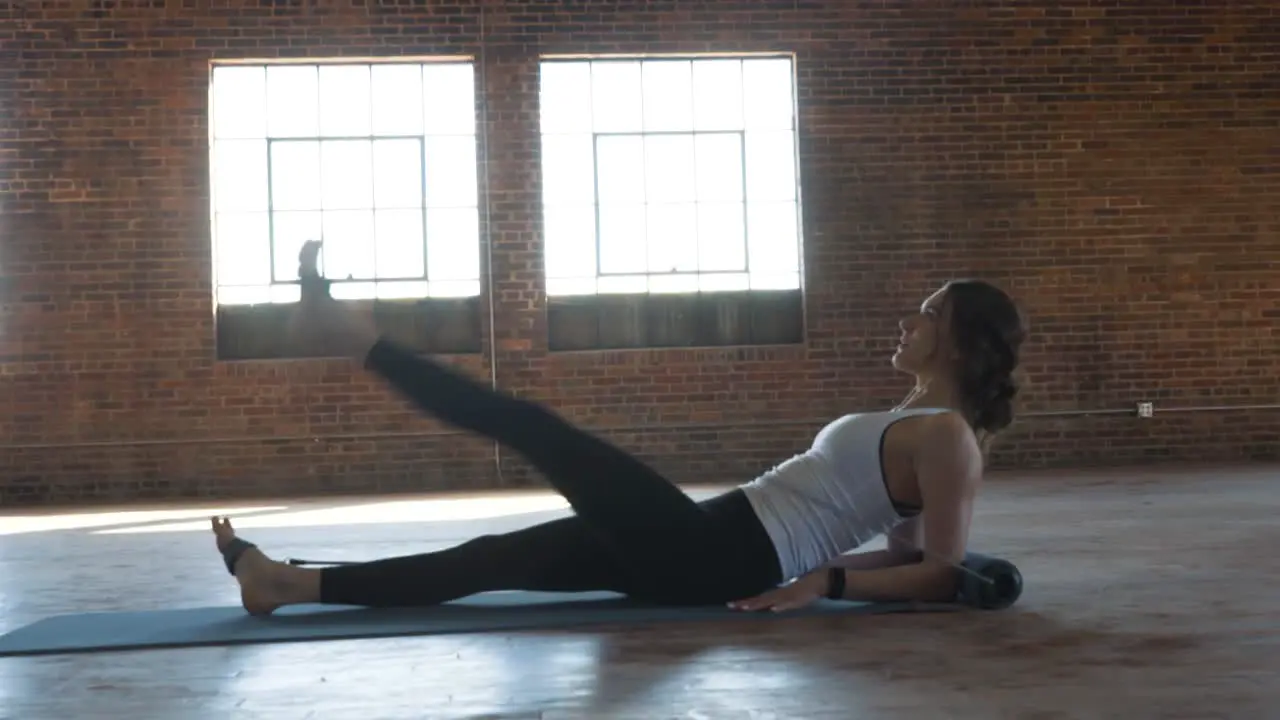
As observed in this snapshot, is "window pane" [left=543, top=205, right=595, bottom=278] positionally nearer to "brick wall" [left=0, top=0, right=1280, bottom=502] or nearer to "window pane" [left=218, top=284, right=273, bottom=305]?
"brick wall" [left=0, top=0, right=1280, bottom=502]

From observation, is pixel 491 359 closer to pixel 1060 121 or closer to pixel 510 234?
pixel 510 234

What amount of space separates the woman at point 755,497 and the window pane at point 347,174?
569cm

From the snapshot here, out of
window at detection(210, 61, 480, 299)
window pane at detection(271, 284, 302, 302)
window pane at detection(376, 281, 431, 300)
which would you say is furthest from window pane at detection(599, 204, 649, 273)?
window pane at detection(271, 284, 302, 302)

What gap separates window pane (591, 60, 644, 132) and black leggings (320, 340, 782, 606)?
19.7ft

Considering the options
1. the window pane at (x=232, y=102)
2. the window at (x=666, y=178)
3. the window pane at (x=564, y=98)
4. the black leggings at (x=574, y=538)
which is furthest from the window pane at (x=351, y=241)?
the black leggings at (x=574, y=538)

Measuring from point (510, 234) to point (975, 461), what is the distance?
6090 mm

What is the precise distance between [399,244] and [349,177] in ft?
1.80

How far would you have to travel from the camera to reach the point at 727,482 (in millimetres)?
8023

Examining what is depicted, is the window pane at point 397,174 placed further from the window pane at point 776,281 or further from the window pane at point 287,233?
the window pane at point 776,281

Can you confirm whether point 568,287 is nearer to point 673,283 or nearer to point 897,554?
point 673,283

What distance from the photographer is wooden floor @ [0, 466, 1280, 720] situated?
6.35ft

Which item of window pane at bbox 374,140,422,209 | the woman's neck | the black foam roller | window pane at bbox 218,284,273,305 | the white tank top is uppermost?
window pane at bbox 374,140,422,209

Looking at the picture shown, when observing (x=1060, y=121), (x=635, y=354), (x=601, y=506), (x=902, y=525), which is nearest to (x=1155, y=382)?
(x=1060, y=121)

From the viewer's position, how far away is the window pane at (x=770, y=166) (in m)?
8.55
